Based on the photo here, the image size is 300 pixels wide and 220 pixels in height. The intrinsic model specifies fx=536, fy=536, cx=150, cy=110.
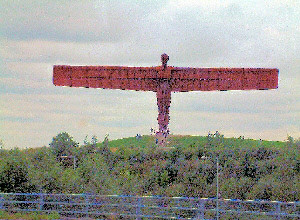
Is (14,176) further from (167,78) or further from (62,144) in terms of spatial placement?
(62,144)

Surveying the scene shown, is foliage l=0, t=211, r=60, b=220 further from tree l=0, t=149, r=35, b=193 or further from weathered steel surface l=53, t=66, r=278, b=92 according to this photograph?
weathered steel surface l=53, t=66, r=278, b=92

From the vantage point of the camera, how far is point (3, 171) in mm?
26344

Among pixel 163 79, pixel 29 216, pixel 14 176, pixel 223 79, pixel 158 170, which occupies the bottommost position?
pixel 29 216

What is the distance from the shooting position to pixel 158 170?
35031 mm

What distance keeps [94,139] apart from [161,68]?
44.6 feet

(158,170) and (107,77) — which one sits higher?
(107,77)

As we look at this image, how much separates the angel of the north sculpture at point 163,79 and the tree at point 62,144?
9493mm

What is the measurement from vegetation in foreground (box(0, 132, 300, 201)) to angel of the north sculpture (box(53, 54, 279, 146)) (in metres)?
3.82

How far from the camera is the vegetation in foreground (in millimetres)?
27703

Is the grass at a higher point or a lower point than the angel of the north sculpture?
lower

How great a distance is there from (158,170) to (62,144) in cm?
941

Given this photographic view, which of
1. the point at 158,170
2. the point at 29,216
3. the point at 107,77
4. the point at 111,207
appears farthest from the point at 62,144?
the point at 29,216

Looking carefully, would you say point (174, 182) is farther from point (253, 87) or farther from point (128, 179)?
point (253, 87)

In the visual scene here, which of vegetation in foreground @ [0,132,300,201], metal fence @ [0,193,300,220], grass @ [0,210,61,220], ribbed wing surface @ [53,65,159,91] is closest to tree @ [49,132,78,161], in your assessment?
vegetation in foreground @ [0,132,300,201]
